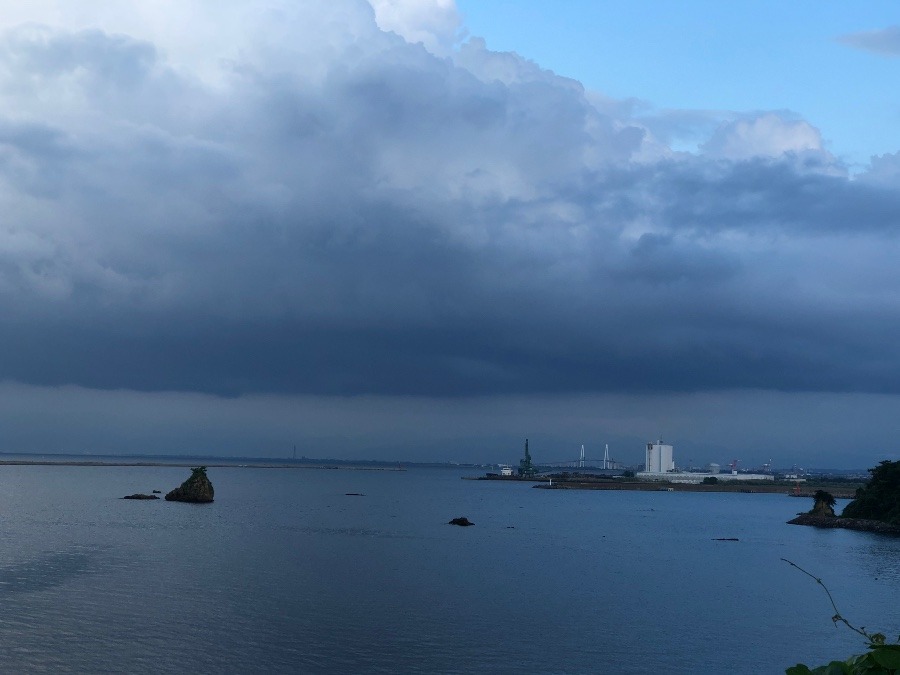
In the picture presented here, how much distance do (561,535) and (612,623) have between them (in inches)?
1945

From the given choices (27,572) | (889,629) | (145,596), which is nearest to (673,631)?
(889,629)

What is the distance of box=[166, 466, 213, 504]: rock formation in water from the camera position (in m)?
124

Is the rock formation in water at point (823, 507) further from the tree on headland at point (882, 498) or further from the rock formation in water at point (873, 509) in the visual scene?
the tree on headland at point (882, 498)

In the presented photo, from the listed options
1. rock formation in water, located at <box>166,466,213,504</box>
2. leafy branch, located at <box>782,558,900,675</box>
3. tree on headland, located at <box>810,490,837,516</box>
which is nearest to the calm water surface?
tree on headland, located at <box>810,490,837,516</box>

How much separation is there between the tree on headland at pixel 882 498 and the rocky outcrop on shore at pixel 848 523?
1721 mm

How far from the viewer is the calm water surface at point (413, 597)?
33.3 m

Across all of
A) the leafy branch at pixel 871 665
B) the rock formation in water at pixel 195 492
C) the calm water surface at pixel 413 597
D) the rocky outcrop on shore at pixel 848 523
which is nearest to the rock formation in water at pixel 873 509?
the rocky outcrop on shore at pixel 848 523

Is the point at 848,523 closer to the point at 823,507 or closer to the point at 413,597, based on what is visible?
the point at 823,507

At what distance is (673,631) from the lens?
40500 mm

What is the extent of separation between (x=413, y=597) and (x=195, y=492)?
85.3 metres

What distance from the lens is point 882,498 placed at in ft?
374

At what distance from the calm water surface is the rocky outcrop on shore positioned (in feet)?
43.1

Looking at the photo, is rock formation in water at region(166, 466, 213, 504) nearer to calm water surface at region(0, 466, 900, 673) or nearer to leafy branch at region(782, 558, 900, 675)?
calm water surface at region(0, 466, 900, 673)

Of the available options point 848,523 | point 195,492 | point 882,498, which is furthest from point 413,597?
point 882,498
